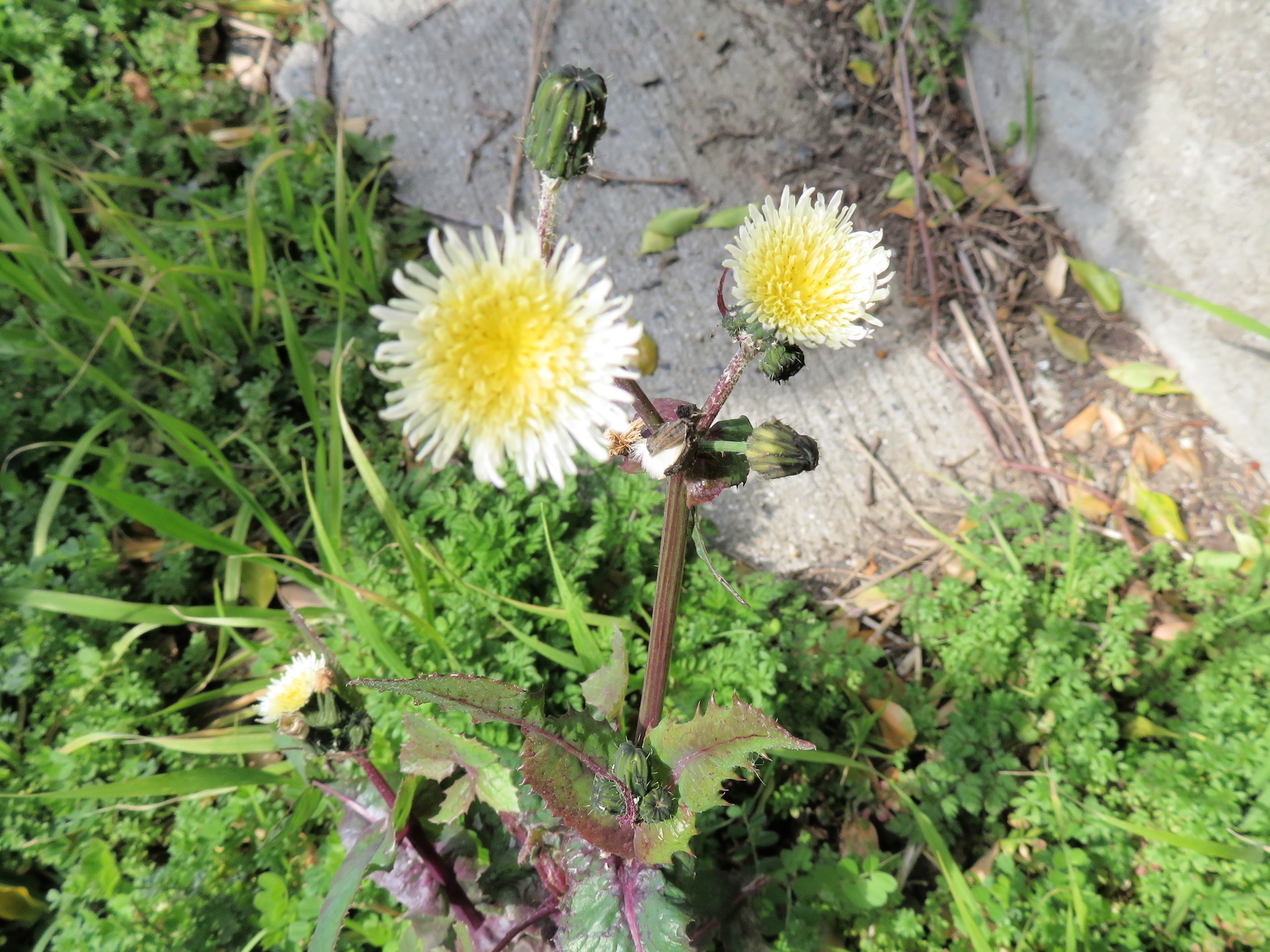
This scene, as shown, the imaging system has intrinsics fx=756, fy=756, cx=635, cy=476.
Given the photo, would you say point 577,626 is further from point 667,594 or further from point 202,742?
point 202,742

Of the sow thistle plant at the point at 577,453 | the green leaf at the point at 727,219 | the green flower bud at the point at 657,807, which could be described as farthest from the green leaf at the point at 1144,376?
the green flower bud at the point at 657,807

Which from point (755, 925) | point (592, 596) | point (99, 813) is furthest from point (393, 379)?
point (99, 813)

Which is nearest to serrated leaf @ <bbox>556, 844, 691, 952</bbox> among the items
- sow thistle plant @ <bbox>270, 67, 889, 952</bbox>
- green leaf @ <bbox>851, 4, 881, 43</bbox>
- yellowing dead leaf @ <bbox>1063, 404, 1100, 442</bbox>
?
sow thistle plant @ <bbox>270, 67, 889, 952</bbox>

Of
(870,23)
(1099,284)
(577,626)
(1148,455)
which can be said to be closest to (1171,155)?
(1099,284)

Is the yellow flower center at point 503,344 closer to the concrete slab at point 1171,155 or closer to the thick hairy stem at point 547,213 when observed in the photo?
the thick hairy stem at point 547,213

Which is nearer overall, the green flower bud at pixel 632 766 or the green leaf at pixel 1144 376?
the green flower bud at pixel 632 766
